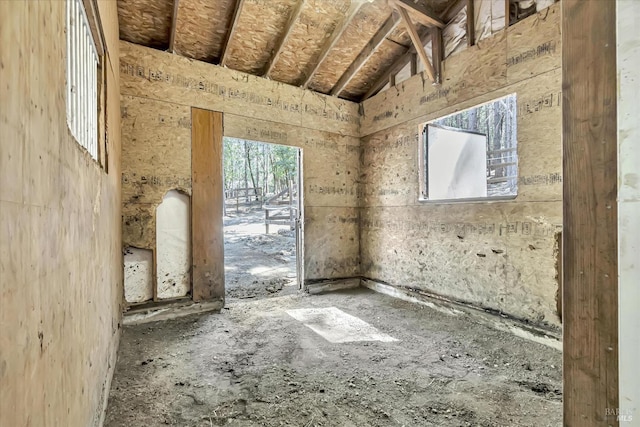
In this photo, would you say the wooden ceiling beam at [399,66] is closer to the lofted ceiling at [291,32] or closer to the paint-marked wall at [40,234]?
the lofted ceiling at [291,32]

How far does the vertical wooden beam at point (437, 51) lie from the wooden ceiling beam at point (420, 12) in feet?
0.27

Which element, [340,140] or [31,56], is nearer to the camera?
[31,56]

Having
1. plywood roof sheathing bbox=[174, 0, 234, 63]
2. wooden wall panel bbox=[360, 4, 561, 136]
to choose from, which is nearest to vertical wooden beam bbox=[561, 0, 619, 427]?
wooden wall panel bbox=[360, 4, 561, 136]

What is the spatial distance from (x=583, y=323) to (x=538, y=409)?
162 centimetres

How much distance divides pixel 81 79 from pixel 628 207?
2.61 m

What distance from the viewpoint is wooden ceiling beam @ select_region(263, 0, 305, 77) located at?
3.78m

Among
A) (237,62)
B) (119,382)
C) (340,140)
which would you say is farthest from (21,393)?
(340,140)

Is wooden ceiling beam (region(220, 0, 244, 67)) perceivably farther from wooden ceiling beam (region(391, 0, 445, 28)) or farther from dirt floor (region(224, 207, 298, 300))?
dirt floor (region(224, 207, 298, 300))

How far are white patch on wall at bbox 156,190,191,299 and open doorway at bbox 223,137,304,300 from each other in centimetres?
101

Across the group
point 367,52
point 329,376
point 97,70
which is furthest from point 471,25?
point 329,376

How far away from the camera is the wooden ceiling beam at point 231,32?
141 inches

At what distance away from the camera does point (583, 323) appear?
38.4 inches

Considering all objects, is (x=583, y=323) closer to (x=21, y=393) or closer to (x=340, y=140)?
(x=21, y=393)

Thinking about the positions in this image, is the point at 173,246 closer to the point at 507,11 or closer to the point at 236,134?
the point at 236,134
